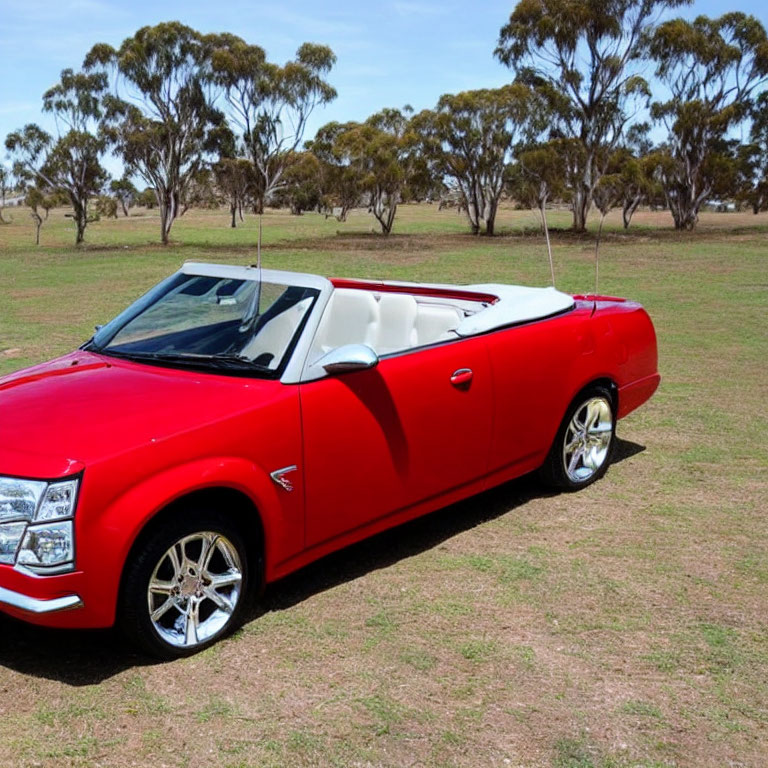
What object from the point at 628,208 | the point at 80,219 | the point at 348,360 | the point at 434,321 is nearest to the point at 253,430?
the point at 348,360

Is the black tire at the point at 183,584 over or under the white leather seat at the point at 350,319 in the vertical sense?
under

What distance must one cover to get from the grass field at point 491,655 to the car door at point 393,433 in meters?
0.43

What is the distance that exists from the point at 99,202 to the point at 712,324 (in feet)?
141

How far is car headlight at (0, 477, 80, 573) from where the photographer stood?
3.40 meters

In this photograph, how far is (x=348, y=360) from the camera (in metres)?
4.16

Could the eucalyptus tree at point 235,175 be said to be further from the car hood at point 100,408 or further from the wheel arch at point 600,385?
the car hood at point 100,408

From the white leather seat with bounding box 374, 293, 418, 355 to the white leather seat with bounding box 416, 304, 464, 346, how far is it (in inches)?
3.0

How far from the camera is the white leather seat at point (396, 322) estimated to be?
16.9 feet

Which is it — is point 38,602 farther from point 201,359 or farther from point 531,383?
point 531,383

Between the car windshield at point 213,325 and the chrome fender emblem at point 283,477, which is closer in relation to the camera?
the chrome fender emblem at point 283,477

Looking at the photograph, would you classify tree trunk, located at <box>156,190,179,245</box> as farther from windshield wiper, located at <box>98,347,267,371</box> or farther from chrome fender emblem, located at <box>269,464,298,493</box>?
chrome fender emblem, located at <box>269,464,298,493</box>

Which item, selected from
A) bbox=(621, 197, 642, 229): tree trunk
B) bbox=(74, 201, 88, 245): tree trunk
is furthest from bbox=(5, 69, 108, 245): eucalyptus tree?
bbox=(621, 197, 642, 229): tree trunk

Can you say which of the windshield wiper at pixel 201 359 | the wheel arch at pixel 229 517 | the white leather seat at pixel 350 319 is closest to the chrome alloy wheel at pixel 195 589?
the wheel arch at pixel 229 517

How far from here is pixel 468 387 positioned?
4871 mm
